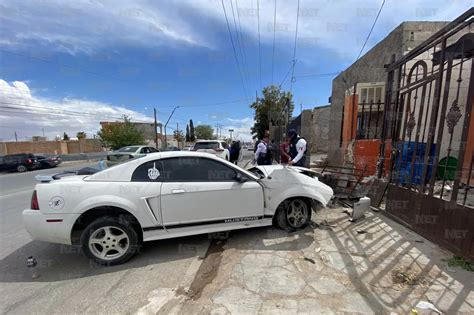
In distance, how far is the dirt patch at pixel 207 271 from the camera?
8.09ft

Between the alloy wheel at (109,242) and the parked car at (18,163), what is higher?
the alloy wheel at (109,242)

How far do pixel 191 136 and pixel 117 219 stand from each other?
61080 millimetres

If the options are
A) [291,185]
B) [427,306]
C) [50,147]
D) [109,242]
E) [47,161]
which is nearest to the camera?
[427,306]

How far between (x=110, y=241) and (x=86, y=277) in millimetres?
464

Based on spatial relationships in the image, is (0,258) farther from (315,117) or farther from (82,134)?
(82,134)

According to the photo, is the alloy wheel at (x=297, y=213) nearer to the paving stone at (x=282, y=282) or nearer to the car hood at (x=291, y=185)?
the car hood at (x=291, y=185)

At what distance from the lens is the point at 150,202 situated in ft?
10.1

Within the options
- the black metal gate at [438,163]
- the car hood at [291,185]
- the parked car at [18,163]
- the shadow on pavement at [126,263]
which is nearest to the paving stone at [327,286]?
the shadow on pavement at [126,263]

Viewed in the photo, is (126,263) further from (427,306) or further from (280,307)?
(427,306)

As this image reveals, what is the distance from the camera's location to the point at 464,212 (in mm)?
2859

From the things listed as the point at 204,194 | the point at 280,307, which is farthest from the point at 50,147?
the point at 280,307

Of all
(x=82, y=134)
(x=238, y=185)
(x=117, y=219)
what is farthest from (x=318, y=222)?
(x=82, y=134)

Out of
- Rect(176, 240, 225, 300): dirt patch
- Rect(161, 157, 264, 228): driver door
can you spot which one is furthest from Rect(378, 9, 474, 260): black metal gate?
Rect(176, 240, 225, 300): dirt patch

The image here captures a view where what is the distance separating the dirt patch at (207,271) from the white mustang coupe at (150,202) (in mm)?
351
